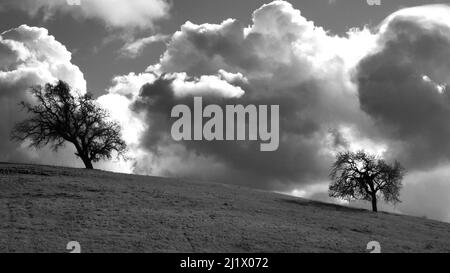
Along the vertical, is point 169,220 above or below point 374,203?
below

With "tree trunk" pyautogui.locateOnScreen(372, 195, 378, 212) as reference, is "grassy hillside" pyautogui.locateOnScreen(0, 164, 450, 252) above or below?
below

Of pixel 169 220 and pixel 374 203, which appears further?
pixel 374 203

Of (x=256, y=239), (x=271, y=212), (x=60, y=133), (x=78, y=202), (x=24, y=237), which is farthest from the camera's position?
(x=60, y=133)

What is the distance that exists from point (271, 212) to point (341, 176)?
2067 cm

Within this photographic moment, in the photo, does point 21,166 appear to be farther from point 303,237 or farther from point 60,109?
point 303,237

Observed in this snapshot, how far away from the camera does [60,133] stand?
61.8m

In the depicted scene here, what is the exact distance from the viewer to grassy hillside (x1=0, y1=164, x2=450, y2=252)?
95.5 feet

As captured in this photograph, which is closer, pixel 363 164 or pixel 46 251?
pixel 46 251

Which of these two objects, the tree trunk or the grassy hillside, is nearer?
the grassy hillside

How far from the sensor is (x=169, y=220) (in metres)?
34.7

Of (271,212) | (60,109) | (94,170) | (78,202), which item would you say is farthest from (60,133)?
(271,212)

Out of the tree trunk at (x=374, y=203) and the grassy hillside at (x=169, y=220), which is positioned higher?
the tree trunk at (x=374, y=203)

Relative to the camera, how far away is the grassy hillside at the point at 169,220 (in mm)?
29094

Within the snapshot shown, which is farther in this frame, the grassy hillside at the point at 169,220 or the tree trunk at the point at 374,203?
the tree trunk at the point at 374,203
